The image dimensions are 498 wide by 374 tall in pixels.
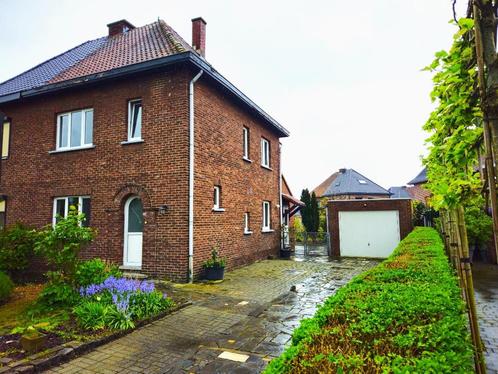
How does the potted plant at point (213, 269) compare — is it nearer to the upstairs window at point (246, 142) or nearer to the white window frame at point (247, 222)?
the white window frame at point (247, 222)

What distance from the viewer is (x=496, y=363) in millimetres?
4047

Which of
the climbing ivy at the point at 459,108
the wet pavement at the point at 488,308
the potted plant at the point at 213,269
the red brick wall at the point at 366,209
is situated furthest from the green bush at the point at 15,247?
the red brick wall at the point at 366,209

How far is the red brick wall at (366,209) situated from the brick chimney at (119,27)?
42.5 ft

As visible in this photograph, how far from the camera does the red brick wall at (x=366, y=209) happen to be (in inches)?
647

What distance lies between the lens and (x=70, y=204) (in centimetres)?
1093

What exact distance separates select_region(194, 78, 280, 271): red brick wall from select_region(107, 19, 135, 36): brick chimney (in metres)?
6.30

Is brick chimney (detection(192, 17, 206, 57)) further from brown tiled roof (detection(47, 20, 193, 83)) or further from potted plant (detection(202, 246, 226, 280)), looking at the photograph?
potted plant (detection(202, 246, 226, 280))

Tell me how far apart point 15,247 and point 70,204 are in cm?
198

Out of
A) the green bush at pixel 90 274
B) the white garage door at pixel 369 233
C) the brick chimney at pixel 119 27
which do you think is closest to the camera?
the green bush at pixel 90 274

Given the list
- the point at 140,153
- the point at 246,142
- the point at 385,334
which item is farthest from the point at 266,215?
the point at 385,334

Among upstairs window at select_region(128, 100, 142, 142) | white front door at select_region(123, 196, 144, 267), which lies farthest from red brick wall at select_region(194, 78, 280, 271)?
upstairs window at select_region(128, 100, 142, 142)

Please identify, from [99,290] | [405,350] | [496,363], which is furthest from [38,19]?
[496,363]

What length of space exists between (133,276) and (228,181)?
4.47 metres

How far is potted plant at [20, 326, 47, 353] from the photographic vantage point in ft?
14.0
